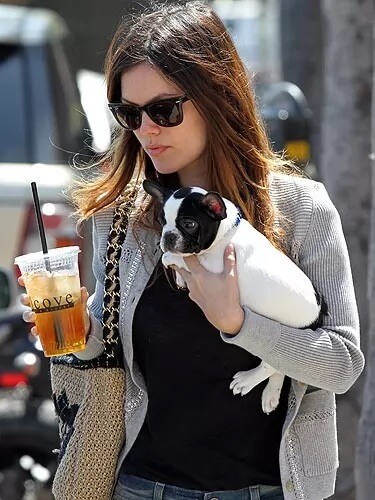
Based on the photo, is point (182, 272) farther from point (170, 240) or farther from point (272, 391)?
point (272, 391)

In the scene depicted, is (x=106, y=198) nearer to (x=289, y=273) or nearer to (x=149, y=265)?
(x=149, y=265)

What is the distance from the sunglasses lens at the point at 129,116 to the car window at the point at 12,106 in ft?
13.0

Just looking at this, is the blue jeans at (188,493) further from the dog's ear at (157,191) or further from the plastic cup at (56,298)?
the dog's ear at (157,191)

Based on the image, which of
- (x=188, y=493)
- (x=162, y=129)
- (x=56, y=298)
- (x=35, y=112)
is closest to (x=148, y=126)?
(x=162, y=129)

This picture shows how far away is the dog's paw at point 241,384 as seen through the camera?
2412 millimetres

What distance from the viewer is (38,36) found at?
21.5 ft

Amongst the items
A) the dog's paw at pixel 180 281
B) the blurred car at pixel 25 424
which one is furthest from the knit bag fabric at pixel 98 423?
the blurred car at pixel 25 424

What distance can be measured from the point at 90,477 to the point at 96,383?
208mm

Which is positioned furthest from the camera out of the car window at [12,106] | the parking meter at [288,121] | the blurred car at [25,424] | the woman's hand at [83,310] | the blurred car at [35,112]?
the car window at [12,106]

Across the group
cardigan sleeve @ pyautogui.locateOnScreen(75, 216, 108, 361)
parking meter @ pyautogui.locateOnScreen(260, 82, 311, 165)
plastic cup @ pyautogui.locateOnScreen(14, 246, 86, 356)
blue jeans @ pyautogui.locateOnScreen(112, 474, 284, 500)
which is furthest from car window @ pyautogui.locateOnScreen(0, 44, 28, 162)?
blue jeans @ pyautogui.locateOnScreen(112, 474, 284, 500)

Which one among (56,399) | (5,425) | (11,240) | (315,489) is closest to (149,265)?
(56,399)

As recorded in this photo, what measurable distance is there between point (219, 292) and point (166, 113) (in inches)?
16.7

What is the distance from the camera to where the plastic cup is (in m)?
2.48

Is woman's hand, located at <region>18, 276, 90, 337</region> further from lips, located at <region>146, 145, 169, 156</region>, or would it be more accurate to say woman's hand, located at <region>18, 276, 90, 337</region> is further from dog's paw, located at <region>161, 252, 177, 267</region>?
lips, located at <region>146, 145, 169, 156</region>
